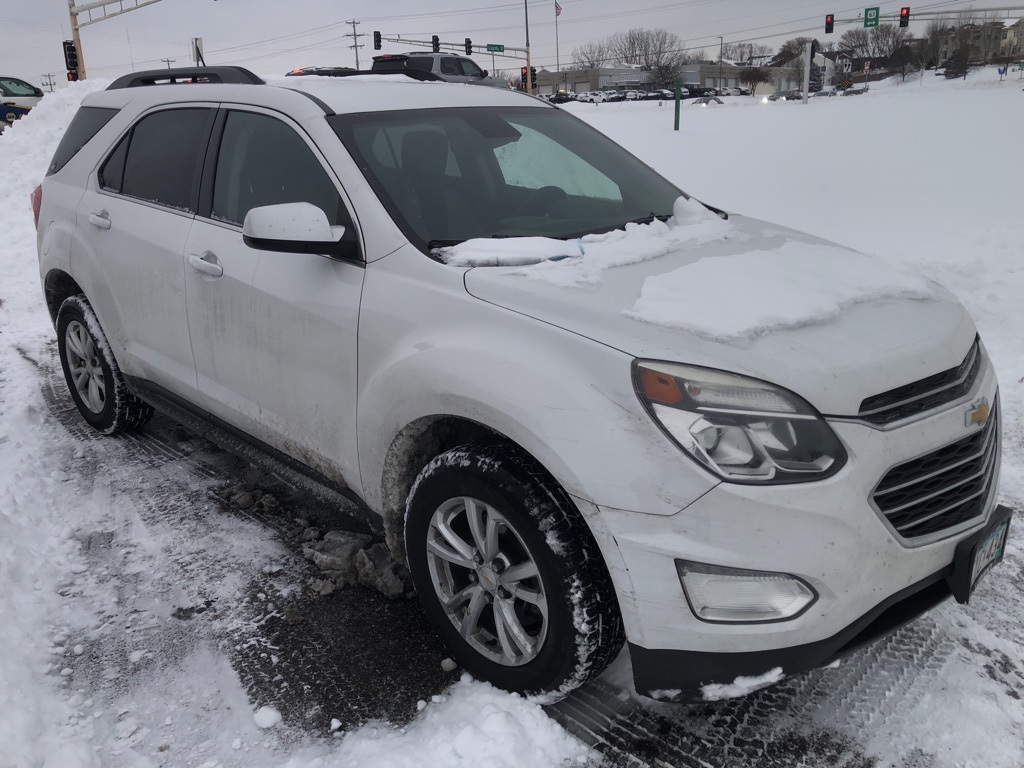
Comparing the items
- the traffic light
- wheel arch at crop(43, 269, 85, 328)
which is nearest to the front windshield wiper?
wheel arch at crop(43, 269, 85, 328)

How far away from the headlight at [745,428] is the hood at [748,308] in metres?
0.04

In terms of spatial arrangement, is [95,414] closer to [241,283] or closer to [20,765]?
[241,283]

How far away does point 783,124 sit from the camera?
55.4ft

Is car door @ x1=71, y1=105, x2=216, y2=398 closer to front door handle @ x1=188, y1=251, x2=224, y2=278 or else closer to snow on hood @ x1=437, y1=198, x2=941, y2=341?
front door handle @ x1=188, y1=251, x2=224, y2=278

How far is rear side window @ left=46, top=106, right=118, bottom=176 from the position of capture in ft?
14.6

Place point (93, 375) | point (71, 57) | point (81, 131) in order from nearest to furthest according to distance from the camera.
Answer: point (81, 131) < point (93, 375) < point (71, 57)

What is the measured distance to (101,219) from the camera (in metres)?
4.17

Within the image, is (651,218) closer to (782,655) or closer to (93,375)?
(782,655)

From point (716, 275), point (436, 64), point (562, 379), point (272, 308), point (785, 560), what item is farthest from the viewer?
point (436, 64)

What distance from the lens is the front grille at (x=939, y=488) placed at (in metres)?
2.10

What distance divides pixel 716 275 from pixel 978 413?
33.1 inches

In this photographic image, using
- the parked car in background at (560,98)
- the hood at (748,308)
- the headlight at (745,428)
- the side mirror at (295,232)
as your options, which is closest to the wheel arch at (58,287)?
the side mirror at (295,232)

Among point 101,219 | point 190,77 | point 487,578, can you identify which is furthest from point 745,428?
point 101,219

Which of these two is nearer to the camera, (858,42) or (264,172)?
(264,172)
